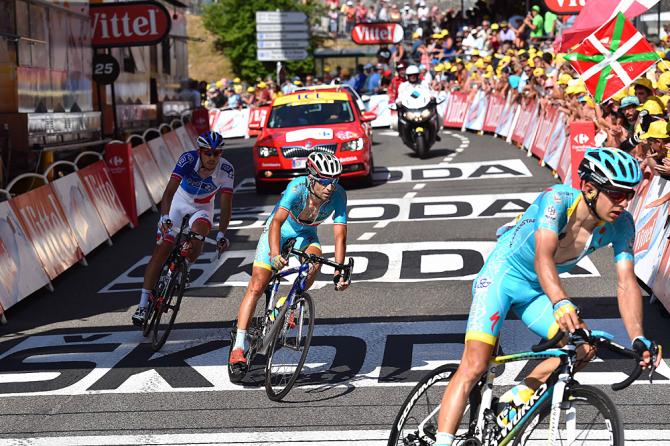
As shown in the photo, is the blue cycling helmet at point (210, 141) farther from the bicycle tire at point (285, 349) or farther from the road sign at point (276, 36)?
the road sign at point (276, 36)

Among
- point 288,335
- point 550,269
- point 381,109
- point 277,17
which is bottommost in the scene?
point 288,335

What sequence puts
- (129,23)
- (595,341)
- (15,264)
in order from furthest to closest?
(129,23) → (15,264) → (595,341)

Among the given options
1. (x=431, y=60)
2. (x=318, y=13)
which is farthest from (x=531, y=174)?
(x=318, y=13)

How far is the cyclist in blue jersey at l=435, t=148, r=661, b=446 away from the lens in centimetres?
553

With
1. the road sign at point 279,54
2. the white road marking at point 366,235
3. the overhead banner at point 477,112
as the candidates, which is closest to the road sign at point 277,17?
the road sign at point 279,54

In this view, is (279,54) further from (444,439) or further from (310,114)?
(444,439)

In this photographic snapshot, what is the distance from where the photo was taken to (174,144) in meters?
24.4

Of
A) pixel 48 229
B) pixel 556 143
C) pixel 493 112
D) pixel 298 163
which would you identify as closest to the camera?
pixel 48 229

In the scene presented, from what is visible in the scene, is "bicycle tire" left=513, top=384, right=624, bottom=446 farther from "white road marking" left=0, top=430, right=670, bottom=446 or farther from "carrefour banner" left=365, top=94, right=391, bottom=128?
"carrefour banner" left=365, top=94, right=391, bottom=128

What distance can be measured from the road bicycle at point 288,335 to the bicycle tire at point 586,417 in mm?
2994

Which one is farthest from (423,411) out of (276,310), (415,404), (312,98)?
(312,98)

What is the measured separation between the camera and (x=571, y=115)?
20.4 m

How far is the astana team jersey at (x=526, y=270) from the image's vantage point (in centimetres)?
587

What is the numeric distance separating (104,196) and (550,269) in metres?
12.4
